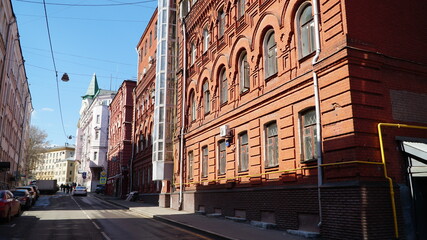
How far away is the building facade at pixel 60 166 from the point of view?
139875mm

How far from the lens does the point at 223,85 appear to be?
1983 cm

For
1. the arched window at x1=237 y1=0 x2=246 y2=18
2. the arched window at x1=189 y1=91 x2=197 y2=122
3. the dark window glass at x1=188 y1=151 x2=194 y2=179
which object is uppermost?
the arched window at x1=237 y1=0 x2=246 y2=18

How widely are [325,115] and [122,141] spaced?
37.2m

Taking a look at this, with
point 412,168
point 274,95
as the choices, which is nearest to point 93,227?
point 274,95

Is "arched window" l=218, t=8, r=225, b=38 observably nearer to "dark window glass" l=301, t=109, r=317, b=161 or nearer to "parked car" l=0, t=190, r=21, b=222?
"dark window glass" l=301, t=109, r=317, b=161

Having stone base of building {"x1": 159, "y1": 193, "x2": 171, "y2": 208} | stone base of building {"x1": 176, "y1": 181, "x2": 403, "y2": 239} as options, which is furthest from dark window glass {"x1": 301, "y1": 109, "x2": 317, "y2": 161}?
stone base of building {"x1": 159, "y1": 193, "x2": 171, "y2": 208}

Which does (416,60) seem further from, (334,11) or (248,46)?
(248,46)

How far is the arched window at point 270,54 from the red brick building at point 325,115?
0.05 meters

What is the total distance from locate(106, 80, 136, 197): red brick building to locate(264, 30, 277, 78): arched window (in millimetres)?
30889

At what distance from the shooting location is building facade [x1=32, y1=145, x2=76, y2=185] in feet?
459

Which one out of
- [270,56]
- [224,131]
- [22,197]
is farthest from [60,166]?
[270,56]

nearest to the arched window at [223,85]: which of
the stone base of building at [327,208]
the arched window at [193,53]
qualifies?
the arched window at [193,53]

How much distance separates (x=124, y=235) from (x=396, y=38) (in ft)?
37.8

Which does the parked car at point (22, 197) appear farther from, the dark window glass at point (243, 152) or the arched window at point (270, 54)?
the arched window at point (270, 54)
